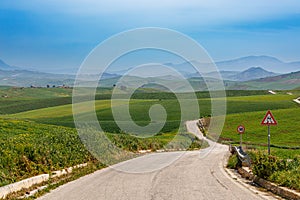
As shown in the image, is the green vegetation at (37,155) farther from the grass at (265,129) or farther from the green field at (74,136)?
the grass at (265,129)

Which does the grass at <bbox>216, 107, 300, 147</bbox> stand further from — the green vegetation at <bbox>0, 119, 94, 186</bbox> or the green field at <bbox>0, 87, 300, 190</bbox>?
the green vegetation at <bbox>0, 119, 94, 186</bbox>

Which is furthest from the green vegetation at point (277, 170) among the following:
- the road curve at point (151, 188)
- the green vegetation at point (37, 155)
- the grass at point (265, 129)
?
the grass at point (265, 129)

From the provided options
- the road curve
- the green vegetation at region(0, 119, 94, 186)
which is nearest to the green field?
the green vegetation at region(0, 119, 94, 186)

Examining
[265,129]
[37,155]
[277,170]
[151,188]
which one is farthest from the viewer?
[265,129]

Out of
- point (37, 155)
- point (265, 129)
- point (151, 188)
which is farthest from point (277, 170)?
point (265, 129)

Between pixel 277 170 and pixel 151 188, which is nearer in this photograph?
pixel 151 188

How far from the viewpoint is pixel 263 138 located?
6544 cm

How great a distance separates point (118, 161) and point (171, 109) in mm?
72644

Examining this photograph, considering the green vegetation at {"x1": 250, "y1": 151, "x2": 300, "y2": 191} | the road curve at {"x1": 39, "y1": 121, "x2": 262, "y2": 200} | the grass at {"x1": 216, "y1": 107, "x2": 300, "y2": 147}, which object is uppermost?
the green vegetation at {"x1": 250, "y1": 151, "x2": 300, "y2": 191}

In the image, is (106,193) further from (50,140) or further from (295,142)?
(295,142)

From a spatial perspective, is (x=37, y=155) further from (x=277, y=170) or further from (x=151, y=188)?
(x=277, y=170)

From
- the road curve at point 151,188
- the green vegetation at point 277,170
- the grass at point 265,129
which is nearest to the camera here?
the road curve at point 151,188

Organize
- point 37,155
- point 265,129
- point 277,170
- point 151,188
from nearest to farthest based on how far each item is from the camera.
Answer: point 151,188
point 277,170
point 37,155
point 265,129

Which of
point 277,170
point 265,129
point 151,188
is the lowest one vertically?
point 265,129
